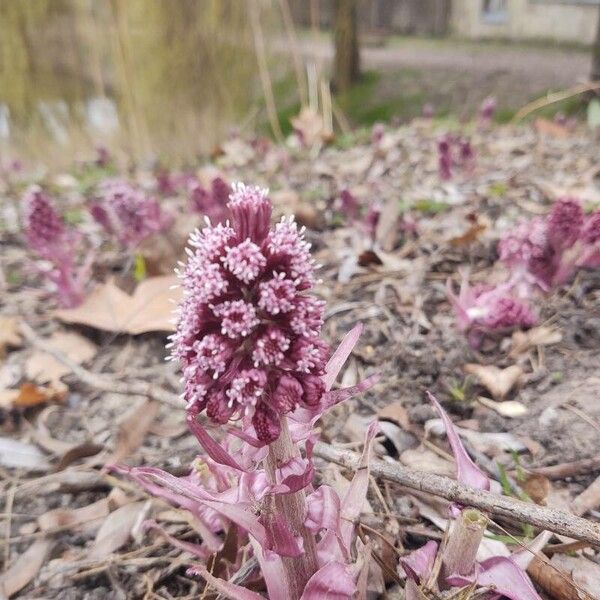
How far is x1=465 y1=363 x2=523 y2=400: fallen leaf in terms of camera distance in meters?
1.89

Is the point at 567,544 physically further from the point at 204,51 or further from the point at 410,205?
the point at 204,51

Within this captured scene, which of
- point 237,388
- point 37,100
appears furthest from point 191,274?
point 37,100

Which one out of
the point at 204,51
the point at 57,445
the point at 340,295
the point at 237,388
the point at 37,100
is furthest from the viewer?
the point at 37,100

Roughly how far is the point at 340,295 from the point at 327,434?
0.98 meters

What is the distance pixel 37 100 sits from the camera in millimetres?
7090

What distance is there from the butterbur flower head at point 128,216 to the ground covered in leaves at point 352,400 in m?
0.12

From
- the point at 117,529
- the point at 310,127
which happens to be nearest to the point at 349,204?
the point at 117,529

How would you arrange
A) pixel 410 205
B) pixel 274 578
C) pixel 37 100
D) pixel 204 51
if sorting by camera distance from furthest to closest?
1. pixel 37 100
2. pixel 204 51
3. pixel 410 205
4. pixel 274 578

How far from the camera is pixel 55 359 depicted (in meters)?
2.39

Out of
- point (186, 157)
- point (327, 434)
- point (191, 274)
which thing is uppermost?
point (191, 274)

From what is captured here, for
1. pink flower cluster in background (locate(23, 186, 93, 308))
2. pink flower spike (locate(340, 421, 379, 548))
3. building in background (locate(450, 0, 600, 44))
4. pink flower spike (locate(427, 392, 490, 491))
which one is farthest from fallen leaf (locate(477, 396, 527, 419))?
building in background (locate(450, 0, 600, 44))

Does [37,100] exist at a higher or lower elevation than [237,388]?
lower

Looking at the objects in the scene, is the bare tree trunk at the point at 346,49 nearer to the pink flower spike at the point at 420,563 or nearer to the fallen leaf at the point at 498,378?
the fallen leaf at the point at 498,378

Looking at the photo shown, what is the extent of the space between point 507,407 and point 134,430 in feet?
3.80
